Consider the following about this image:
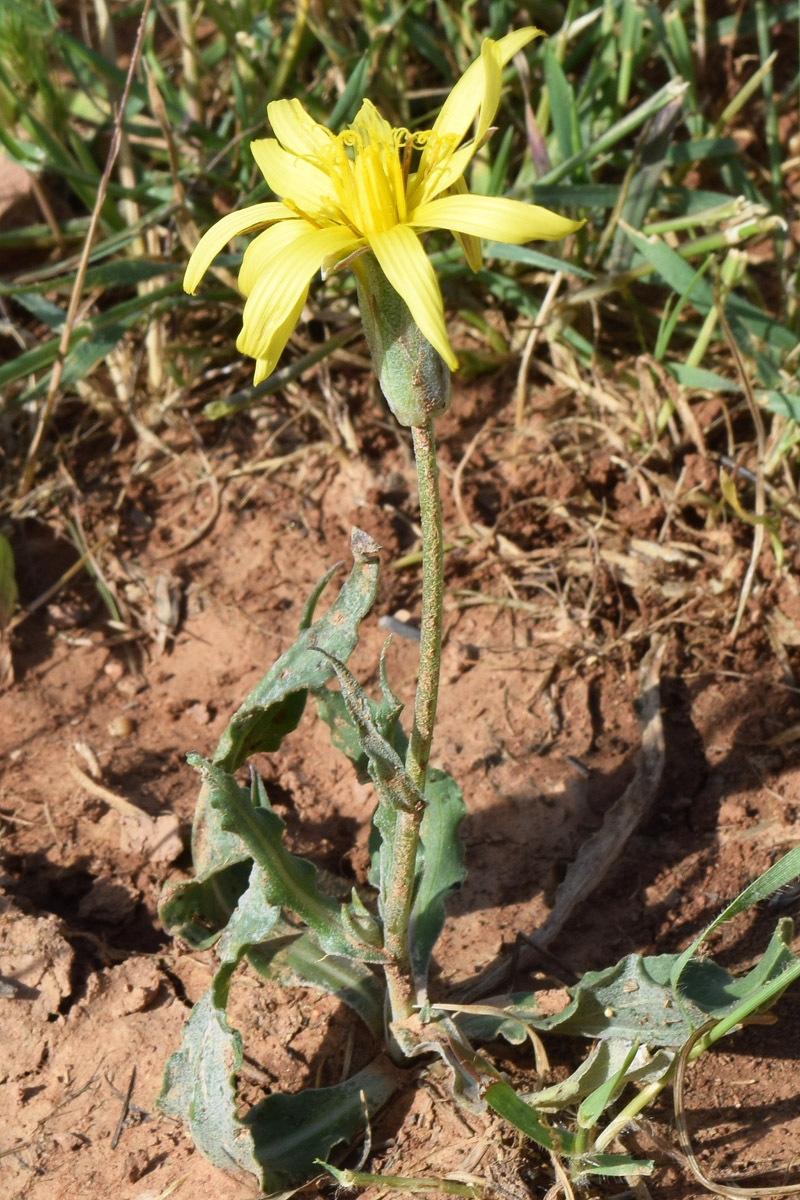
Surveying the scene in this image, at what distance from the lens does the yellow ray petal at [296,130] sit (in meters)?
1.68

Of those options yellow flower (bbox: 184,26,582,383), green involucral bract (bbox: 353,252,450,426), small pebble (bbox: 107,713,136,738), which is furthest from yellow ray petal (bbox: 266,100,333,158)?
small pebble (bbox: 107,713,136,738)

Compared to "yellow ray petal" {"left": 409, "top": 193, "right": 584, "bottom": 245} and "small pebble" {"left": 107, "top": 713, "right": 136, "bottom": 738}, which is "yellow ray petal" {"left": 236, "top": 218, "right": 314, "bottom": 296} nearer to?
"yellow ray petal" {"left": 409, "top": 193, "right": 584, "bottom": 245}

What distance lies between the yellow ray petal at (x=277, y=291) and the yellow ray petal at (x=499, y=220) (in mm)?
146

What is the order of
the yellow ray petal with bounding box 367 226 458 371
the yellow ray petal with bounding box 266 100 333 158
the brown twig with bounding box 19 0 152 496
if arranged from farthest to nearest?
the brown twig with bounding box 19 0 152 496, the yellow ray petal with bounding box 266 100 333 158, the yellow ray petal with bounding box 367 226 458 371

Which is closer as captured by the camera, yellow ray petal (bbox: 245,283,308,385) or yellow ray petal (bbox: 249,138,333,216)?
yellow ray petal (bbox: 245,283,308,385)

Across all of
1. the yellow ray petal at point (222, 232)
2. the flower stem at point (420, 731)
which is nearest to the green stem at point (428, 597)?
the flower stem at point (420, 731)

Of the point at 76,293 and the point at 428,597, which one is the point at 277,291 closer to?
the point at 428,597

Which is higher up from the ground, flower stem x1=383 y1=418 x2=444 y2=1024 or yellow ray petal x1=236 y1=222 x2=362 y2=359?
yellow ray petal x1=236 y1=222 x2=362 y2=359

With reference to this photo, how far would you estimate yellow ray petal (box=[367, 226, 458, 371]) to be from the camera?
1.28 metres

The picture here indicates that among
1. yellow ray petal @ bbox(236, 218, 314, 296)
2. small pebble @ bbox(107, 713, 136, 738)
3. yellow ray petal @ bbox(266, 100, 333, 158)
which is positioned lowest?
small pebble @ bbox(107, 713, 136, 738)

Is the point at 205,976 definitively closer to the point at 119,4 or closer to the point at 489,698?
the point at 489,698

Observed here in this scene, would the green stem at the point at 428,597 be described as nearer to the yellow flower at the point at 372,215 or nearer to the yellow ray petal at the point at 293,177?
the yellow flower at the point at 372,215

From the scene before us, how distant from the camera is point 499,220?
4.31ft


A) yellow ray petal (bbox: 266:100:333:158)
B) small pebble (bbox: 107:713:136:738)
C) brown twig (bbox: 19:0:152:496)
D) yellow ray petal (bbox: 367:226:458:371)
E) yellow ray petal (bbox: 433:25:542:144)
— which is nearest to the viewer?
yellow ray petal (bbox: 367:226:458:371)
